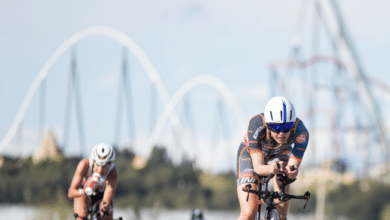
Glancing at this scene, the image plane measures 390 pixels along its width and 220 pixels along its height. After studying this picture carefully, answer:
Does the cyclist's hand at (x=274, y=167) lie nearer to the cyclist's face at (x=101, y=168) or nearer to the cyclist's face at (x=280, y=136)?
the cyclist's face at (x=280, y=136)

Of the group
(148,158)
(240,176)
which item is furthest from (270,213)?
(148,158)

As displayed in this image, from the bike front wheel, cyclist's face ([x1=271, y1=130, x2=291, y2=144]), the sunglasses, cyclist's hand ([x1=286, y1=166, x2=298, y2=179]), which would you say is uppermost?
the sunglasses

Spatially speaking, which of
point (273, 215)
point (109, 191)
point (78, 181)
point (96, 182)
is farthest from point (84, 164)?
point (273, 215)

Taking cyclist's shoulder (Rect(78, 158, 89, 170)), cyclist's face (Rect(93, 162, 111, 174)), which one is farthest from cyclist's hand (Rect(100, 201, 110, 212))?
cyclist's shoulder (Rect(78, 158, 89, 170))

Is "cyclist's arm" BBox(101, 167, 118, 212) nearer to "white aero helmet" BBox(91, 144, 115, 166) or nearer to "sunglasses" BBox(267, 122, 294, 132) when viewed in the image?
"white aero helmet" BBox(91, 144, 115, 166)

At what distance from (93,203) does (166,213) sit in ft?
230

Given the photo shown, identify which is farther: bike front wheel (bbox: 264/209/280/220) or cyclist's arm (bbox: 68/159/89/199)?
cyclist's arm (bbox: 68/159/89/199)

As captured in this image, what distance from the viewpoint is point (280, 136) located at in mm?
7973

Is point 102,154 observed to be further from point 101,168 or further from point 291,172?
point 291,172

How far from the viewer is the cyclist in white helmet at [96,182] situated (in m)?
10.3

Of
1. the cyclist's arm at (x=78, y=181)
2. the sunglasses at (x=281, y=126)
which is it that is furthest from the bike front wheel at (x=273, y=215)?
the cyclist's arm at (x=78, y=181)

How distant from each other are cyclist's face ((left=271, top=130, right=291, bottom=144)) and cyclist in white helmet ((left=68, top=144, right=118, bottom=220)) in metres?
3.57

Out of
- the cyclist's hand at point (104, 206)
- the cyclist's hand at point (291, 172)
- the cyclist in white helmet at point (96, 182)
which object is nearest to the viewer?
the cyclist's hand at point (291, 172)

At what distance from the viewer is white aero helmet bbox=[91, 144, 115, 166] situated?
10.3 meters
